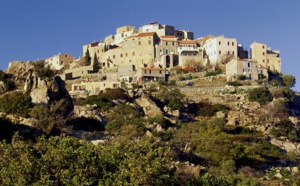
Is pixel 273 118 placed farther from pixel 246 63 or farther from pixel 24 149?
pixel 24 149

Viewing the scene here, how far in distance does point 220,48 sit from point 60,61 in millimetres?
29640

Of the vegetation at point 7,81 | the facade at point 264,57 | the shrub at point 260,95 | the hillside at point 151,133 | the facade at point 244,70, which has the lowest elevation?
the hillside at point 151,133

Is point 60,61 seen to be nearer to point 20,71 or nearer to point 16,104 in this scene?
point 20,71

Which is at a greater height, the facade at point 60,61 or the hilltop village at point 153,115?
the facade at point 60,61

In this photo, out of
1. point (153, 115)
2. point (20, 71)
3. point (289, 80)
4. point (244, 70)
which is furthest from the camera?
point (289, 80)

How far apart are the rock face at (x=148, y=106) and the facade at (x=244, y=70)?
18.5m

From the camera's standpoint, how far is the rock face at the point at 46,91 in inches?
2219

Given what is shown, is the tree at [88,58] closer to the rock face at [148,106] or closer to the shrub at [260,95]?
the rock face at [148,106]

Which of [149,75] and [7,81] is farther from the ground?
[149,75]

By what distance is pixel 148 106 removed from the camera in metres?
70.5

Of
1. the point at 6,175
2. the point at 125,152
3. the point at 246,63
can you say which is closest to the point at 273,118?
the point at 246,63

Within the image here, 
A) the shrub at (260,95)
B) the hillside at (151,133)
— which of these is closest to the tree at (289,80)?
the hillside at (151,133)

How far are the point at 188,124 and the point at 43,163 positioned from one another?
33.8m

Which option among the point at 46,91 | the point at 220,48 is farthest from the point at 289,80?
the point at 46,91
